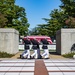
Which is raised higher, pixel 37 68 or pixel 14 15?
pixel 14 15

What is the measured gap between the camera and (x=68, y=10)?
45.5 meters

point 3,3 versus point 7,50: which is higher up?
point 3,3

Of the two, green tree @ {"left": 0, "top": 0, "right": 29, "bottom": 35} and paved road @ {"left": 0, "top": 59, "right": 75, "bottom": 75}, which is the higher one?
green tree @ {"left": 0, "top": 0, "right": 29, "bottom": 35}

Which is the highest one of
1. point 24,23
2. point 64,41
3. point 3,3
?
point 3,3

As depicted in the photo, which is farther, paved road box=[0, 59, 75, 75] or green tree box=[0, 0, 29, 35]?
green tree box=[0, 0, 29, 35]

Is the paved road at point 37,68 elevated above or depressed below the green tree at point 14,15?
below

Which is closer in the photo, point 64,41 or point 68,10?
point 64,41

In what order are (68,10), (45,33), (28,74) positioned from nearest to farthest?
(28,74) < (68,10) < (45,33)

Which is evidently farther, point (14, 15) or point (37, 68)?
point (14, 15)

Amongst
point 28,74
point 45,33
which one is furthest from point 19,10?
point 28,74

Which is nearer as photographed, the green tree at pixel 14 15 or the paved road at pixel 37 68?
the paved road at pixel 37 68

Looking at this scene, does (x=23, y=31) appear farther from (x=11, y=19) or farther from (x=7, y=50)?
(x=7, y=50)

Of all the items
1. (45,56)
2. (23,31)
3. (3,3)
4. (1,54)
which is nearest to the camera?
(45,56)

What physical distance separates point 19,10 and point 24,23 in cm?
346
